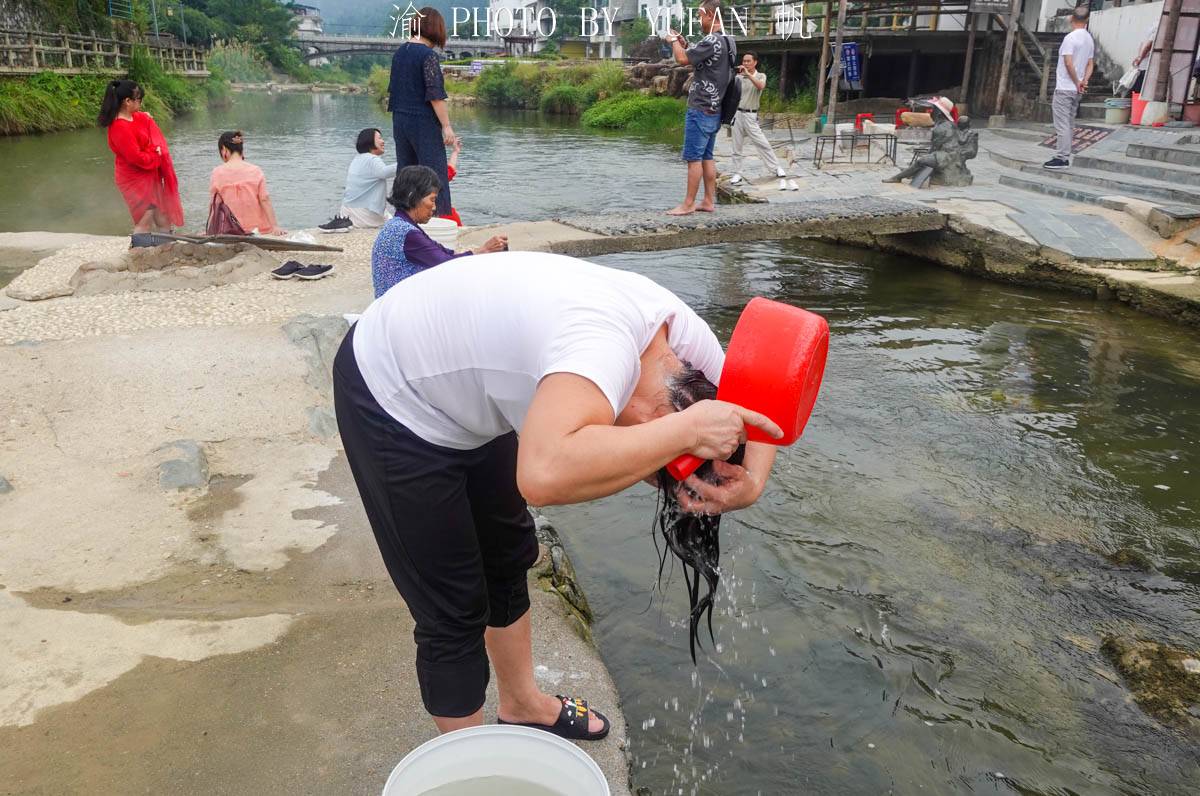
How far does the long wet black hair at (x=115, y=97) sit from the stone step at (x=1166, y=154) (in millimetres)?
10968

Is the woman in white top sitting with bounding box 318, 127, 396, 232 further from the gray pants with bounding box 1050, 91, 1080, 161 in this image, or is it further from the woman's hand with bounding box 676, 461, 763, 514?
the gray pants with bounding box 1050, 91, 1080, 161

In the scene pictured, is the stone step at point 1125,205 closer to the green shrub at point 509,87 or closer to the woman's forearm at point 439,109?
the woman's forearm at point 439,109

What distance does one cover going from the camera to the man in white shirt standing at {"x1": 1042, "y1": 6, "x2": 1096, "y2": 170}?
10281 mm

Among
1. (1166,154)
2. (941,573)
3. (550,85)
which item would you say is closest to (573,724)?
(941,573)

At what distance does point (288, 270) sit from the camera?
6844 mm

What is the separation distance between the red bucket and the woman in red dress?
7.39 metres

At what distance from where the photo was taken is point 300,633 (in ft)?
9.09

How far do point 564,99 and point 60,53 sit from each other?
17.3 metres

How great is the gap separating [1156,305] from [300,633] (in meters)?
7.12

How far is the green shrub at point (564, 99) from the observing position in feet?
112

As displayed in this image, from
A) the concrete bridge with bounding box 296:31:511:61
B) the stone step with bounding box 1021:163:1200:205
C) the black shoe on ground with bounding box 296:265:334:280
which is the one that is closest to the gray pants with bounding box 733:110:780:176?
the stone step with bounding box 1021:163:1200:205

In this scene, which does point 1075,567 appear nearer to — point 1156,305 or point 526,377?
point 526,377

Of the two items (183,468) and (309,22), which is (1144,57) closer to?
(183,468)

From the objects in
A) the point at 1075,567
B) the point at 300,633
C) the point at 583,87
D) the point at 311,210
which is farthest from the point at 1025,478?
the point at 583,87
